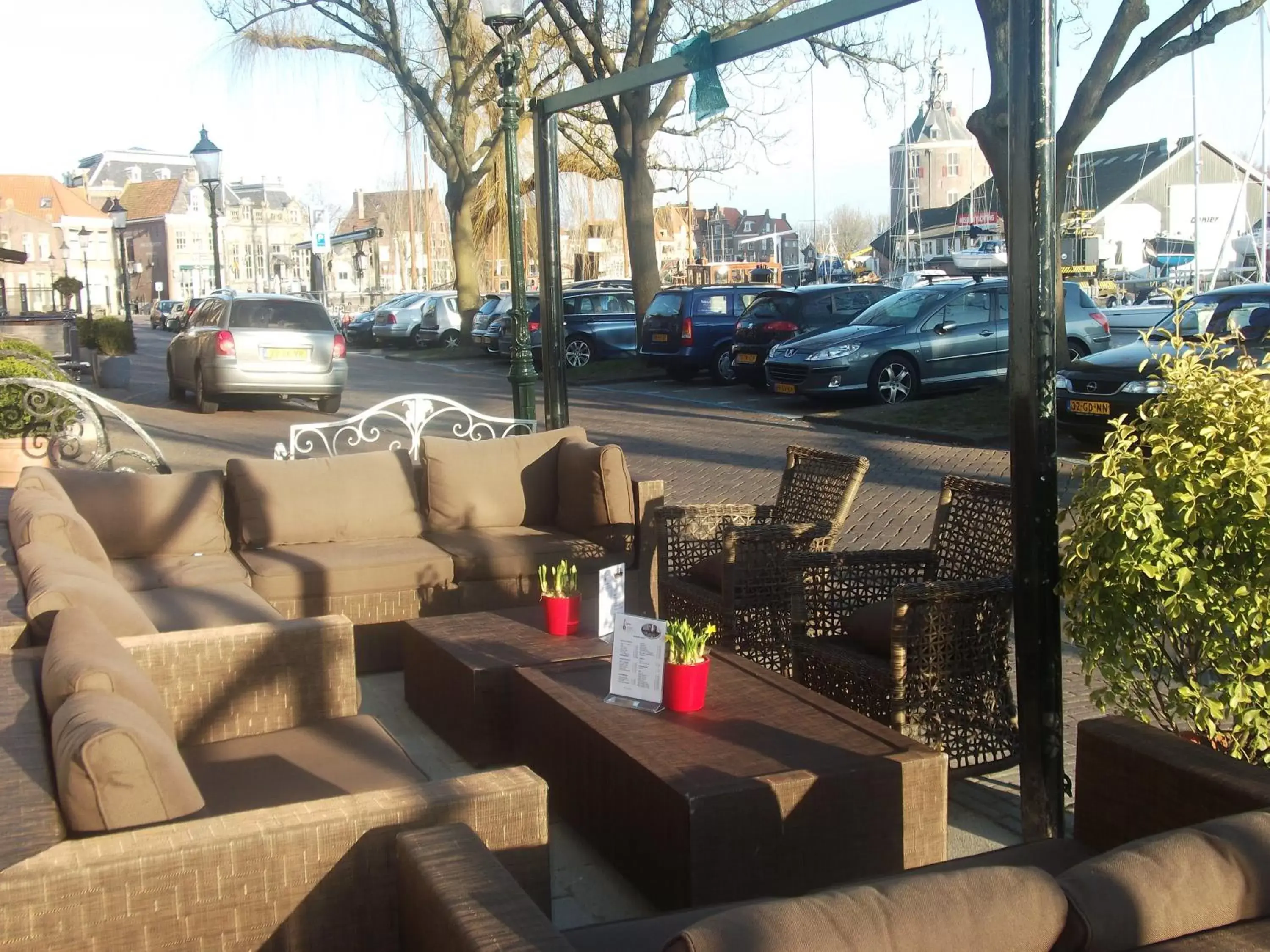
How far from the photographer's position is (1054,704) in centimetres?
383

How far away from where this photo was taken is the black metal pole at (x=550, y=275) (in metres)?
8.70

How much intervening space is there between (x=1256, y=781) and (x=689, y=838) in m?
1.34

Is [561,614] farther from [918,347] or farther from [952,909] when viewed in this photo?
[918,347]

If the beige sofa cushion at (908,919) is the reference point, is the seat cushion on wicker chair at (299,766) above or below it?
below

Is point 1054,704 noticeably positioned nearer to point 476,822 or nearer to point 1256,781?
point 1256,781

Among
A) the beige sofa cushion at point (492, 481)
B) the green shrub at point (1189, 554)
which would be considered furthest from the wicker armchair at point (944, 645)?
the beige sofa cushion at point (492, 481)

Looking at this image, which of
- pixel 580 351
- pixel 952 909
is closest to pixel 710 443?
pixel 952 909

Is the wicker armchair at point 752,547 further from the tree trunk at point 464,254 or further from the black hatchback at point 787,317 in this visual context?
the tree trunk at point 464,254

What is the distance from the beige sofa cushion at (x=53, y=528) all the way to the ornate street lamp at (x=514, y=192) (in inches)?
166

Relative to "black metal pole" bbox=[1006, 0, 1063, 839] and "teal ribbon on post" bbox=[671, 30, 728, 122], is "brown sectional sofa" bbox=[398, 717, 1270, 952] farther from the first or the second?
"teal ribbon on post" bbox=[671, 30, 728, 122]

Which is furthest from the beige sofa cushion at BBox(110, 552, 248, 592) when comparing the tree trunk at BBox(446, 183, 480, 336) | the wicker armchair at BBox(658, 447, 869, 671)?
the tree trunk at BBox(446, 183, 480, 336)

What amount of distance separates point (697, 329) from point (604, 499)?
15.7m

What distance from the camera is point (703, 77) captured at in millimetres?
7168

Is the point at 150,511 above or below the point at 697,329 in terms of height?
below
